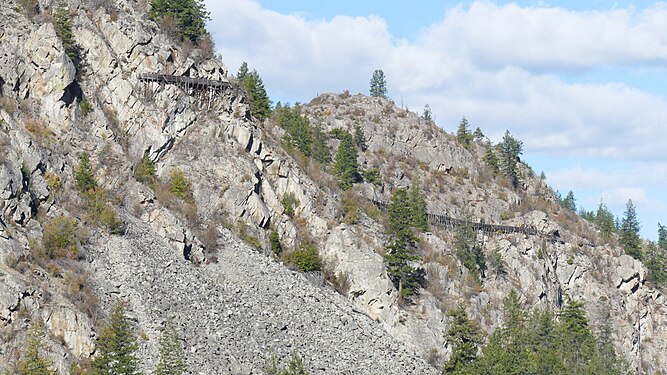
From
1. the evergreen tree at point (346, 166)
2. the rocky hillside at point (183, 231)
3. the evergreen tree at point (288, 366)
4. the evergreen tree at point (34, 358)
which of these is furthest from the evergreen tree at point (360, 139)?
the evergreen tree at point (34, 358)

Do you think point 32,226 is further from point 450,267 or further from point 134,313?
point 450,267

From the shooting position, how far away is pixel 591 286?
151625 mm

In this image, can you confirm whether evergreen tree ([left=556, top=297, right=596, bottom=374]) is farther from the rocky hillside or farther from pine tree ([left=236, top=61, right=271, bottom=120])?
pine tree ([left=236, top=61, right=271, bottom=120])

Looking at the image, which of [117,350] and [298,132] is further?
[298,132]

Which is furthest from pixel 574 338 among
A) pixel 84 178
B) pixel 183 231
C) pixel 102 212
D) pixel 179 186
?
pixel 84 178

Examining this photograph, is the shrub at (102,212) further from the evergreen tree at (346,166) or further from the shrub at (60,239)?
the evergreen tree at (346,166)

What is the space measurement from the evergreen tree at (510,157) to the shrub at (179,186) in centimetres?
6013

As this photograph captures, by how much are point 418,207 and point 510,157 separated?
32.9m

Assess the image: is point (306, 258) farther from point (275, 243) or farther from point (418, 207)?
point (418, 207)

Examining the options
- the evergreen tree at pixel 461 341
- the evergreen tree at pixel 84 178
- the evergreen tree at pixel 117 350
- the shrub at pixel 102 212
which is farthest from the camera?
the evergreen tree at pixel 84 178

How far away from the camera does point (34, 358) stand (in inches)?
3243

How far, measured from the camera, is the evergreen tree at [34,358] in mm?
81875

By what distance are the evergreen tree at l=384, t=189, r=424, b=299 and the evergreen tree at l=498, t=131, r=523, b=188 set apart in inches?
1685

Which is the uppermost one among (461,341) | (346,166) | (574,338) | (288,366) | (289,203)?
(346,166)
